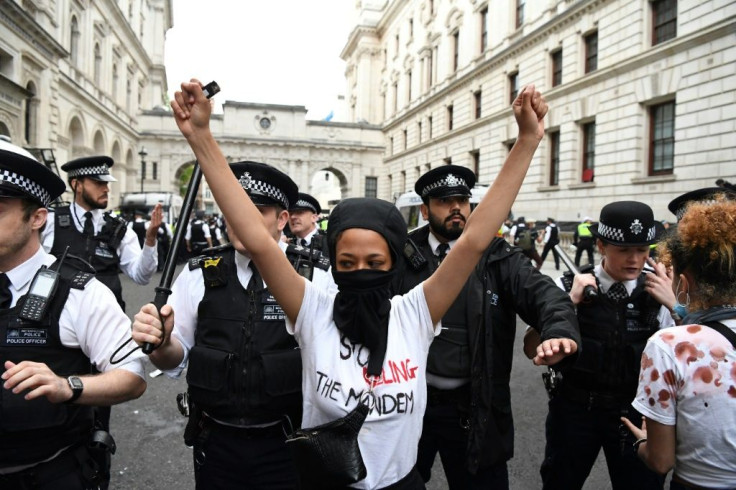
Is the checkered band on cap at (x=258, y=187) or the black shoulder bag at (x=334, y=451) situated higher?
the checkered band on cap at (x=258, y=187)

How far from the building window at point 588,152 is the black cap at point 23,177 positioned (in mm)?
21110

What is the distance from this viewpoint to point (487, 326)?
250 centimetres

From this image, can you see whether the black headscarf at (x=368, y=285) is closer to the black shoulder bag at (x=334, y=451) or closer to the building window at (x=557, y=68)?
the black shoulder bag at (x=334, y=451)

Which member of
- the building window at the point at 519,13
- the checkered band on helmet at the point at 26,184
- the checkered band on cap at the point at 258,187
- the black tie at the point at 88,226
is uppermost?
the building window at the point at 519,13

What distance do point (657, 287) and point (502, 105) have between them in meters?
27.1

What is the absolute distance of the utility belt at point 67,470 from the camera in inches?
72.0

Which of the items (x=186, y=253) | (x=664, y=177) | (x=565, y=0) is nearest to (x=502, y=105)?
(x=565, y=0)

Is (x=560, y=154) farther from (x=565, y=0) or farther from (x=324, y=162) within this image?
(x=324, y=162)

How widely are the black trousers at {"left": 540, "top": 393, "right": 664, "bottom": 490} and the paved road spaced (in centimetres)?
92

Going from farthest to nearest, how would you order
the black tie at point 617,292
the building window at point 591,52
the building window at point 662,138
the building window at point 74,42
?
the building window at point 74,42 → the building window at point 591,52 → the building window at point 662,138 → the black tie at point 617,292

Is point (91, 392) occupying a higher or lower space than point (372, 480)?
higher

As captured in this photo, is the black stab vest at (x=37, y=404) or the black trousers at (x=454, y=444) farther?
the black trousers at (x=454, y=444)

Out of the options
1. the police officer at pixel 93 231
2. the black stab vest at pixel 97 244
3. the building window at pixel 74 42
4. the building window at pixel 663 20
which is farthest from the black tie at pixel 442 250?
the building window at pixel 74 42

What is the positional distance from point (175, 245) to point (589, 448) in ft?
8.15
